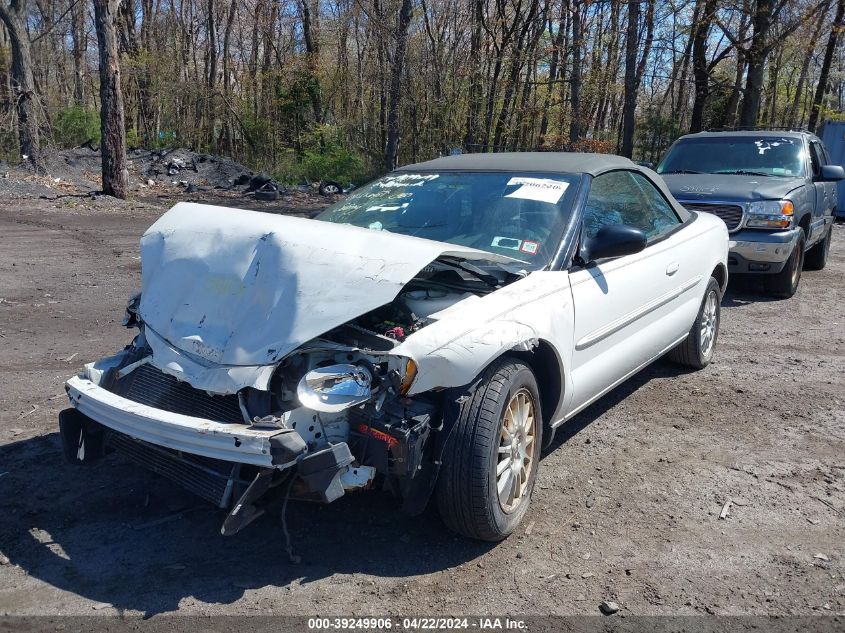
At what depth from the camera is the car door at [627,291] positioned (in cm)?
407

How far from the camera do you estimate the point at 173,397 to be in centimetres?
331

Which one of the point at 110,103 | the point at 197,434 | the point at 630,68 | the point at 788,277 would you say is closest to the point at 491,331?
the point at 197,434

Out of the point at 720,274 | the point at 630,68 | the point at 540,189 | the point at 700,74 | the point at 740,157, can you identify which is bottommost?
the point at 720,274

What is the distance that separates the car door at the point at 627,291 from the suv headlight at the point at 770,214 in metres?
3.31

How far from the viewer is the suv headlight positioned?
829cm

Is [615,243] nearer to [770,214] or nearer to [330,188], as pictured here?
[770,214]

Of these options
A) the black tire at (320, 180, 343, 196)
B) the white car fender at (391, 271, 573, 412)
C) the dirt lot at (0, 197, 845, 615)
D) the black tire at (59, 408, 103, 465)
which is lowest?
the dirt lot at (0, 197, 845, 615)

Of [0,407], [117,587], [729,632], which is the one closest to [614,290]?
[729,632]

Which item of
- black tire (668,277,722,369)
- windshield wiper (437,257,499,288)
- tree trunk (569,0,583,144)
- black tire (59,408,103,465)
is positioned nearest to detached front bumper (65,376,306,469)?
black tire (59,408,103,465)

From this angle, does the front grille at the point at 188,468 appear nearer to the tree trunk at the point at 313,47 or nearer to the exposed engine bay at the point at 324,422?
the exposed engine bay at the point at 324,422

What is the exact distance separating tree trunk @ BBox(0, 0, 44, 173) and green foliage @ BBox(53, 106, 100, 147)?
24.6ft

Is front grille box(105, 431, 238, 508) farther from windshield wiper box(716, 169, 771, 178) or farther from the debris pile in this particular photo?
the debris pile

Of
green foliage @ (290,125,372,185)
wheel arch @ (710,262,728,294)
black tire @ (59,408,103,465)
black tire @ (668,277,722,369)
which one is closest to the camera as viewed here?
black tire @ (59,408,103,465)

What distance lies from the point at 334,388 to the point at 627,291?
2.19 metres
